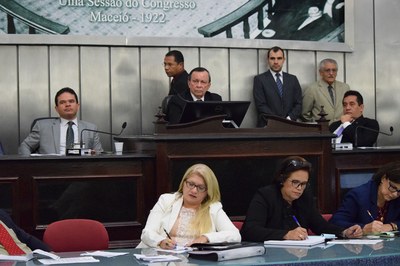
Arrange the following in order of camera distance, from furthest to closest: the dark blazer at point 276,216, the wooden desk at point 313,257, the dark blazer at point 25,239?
1. the dark blazer at point 276,216
2. the dark blazer at point 25,239
3. the wooden desk at point 313,257

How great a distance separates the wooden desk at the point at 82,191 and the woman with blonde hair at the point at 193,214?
1.35 m

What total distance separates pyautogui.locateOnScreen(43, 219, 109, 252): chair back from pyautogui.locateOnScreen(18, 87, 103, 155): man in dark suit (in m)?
2.30

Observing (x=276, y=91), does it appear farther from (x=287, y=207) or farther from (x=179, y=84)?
(x=287, y=207)

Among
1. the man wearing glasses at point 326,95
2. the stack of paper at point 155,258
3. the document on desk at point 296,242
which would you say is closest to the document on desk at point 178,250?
the stack of paper at point 155,258

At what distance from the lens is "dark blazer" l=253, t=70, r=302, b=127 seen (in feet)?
26.9

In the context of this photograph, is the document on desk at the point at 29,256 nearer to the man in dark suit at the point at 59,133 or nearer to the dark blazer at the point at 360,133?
the man in dark suit at the point at 59,133

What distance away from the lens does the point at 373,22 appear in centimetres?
902

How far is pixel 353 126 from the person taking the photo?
23.9 feet

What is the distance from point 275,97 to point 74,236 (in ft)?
13.1

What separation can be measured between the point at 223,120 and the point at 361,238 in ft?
6.74

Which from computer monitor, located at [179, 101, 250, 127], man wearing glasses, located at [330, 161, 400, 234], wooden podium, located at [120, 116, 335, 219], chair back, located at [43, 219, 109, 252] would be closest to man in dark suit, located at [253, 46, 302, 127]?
wooden podium, located at [120, 116, 335, 219]

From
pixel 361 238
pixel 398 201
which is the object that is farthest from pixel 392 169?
pixel 361 238

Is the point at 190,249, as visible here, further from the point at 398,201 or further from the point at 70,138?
the point at 70,138

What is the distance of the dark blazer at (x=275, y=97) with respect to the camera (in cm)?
821
